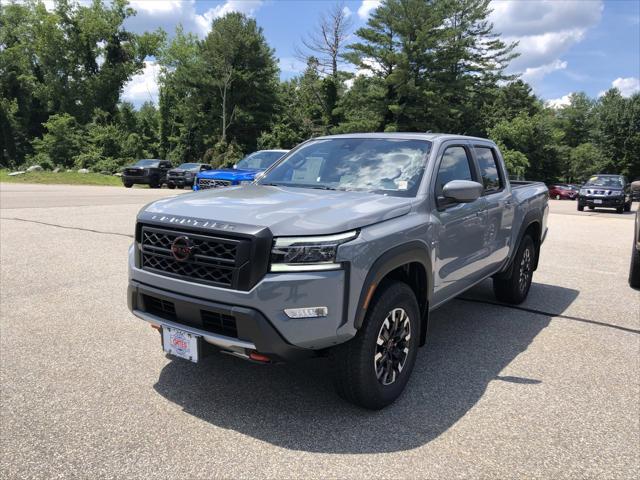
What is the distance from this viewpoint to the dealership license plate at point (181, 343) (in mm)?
2971

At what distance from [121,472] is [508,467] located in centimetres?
206

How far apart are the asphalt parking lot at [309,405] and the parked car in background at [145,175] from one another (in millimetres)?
24488

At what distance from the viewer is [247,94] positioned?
48.5 meters

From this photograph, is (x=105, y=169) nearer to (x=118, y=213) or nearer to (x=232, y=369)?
(x=118, y=213)

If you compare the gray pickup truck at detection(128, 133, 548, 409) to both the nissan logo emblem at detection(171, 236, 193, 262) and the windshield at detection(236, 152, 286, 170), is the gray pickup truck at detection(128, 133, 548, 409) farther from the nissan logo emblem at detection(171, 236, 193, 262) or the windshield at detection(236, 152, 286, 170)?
the windshield at detection(236, 152, 286, 170)

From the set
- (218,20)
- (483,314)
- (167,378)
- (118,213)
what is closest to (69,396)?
(167,378)

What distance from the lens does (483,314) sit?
5473 mm

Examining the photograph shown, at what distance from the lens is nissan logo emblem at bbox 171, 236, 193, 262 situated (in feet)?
9.78

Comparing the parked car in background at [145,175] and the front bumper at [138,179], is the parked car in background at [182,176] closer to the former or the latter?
the parked car in background at [145,175]

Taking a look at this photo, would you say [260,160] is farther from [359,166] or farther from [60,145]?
[60,145]

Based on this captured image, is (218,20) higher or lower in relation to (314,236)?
higher

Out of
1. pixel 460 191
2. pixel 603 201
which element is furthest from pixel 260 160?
pixel 603 201

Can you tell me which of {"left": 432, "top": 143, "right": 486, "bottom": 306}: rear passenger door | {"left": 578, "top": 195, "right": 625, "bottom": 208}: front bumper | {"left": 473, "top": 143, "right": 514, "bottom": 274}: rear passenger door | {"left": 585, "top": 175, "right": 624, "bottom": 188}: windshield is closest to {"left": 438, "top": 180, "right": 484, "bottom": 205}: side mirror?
{"left": 432, "top": 143, "right": 486, "bottom": 306}: rear passenger door

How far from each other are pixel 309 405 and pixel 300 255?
114cm
